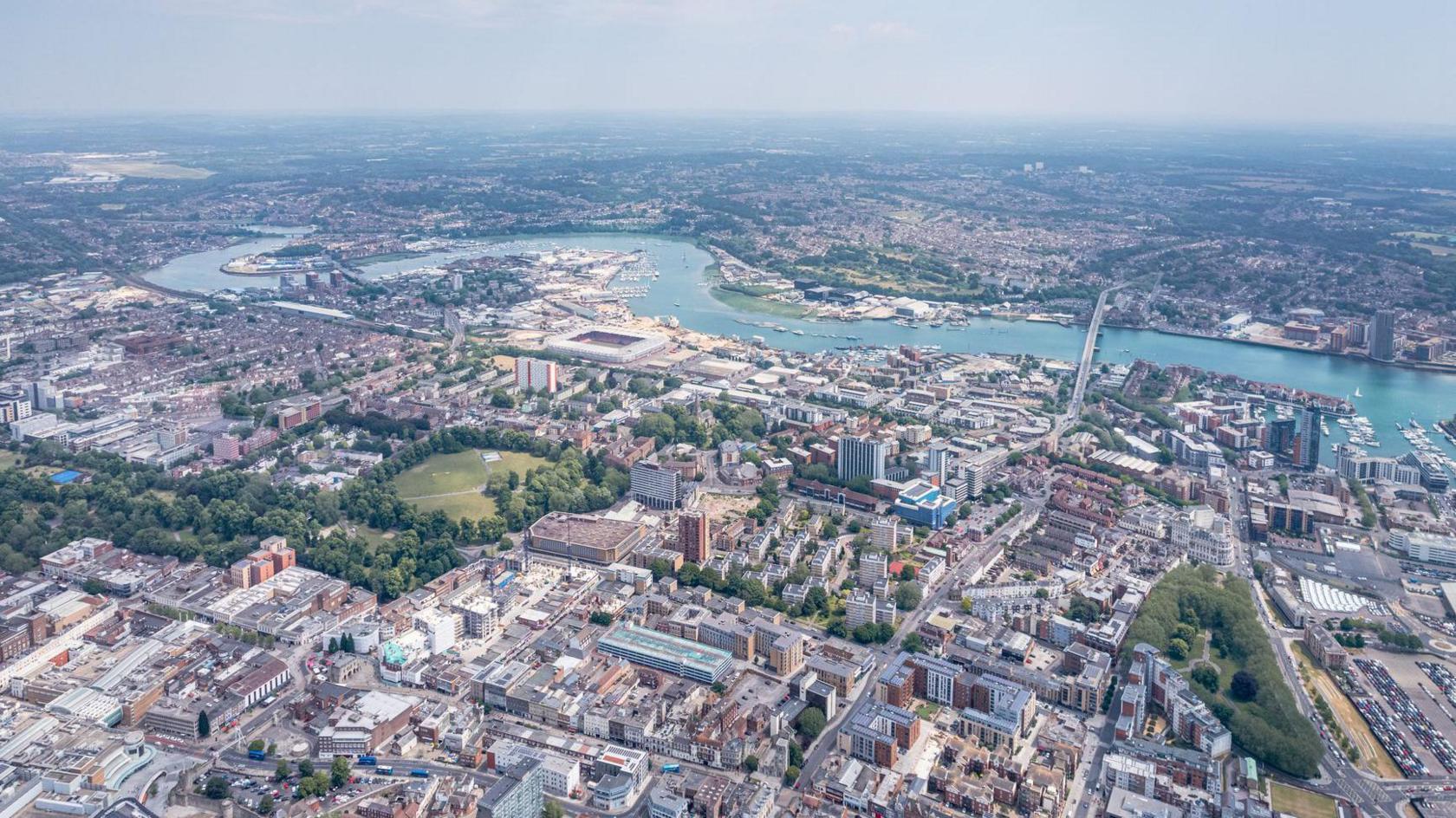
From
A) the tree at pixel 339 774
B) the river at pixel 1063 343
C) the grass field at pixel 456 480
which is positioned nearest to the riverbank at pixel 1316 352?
the river at pixel 1063 343

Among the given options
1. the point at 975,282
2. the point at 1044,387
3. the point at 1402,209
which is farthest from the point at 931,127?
the point at 1044,387

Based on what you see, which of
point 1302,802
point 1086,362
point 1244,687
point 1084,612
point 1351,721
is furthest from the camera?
point 1086,362

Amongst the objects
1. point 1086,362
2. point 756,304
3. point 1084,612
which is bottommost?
point 1084,612

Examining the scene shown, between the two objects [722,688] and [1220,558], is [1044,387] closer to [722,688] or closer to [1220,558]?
[1220,558]

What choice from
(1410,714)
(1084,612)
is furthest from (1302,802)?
(1084,612)

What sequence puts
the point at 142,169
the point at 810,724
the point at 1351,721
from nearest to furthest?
1. the point at 810,724
2. the point at 1351,721
3. the point at 142,169

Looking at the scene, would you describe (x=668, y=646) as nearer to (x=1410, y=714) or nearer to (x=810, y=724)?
(x=810, y=724)

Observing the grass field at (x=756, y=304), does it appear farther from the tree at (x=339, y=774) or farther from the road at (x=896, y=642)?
the tree at (x=339, y=774)

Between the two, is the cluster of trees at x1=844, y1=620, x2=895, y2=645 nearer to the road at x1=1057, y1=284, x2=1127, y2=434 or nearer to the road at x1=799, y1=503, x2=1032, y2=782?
the road at x1=799, y1=503, x2=1032, y2=782
